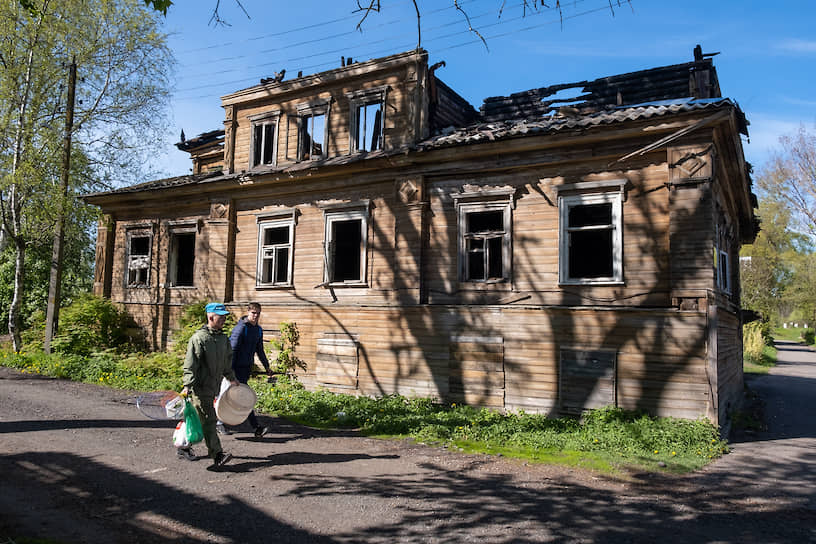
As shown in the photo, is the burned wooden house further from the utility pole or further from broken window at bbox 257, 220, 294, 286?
the utility pole

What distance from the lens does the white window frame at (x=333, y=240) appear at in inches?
539

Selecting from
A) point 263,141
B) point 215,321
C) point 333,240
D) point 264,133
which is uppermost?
point 264,133

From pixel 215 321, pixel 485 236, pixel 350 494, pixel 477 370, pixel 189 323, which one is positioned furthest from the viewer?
pixel 189 323

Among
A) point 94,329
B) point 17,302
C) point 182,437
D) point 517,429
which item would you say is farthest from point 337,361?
point 17,302

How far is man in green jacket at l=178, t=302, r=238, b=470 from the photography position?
21.3 ft

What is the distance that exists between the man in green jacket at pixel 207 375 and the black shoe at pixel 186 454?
0.10 m

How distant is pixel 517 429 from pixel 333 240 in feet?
23.4

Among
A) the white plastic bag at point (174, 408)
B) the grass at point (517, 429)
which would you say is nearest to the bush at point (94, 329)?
the grass at point (517, 429)

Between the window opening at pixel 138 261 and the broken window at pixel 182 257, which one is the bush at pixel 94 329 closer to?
the window opening at pixel 138 261

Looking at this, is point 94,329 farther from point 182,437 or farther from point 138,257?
point 182,437

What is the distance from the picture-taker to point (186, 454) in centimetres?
698

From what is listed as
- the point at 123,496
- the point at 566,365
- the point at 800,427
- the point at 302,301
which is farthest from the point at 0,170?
the point at 800,427

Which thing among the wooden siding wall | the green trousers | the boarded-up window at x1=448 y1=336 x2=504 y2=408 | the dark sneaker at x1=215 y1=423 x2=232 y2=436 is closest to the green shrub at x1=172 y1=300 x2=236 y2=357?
the wooden siding wall

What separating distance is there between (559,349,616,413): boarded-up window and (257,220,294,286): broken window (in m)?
7.86
